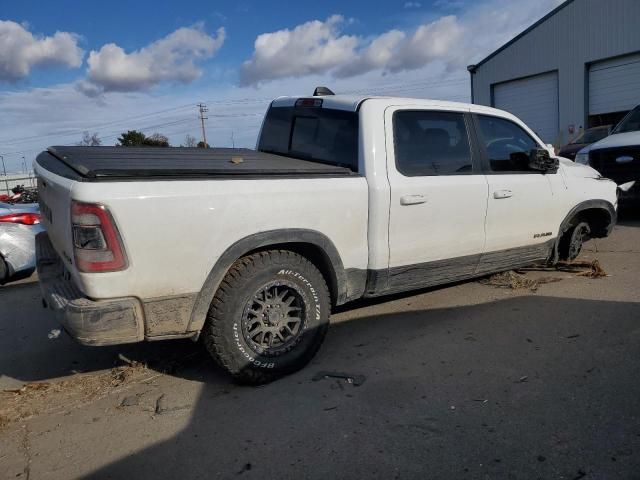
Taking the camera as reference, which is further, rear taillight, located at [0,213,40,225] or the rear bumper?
rear taillight, located at [0,213,40,225]

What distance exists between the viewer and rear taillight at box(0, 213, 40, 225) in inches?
267

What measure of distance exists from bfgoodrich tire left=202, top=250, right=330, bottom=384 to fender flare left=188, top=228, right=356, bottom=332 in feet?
0.31

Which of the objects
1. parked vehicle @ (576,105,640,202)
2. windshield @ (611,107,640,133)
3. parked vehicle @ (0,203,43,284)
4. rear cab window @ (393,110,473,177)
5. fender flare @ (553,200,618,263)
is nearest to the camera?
rear cab window @ (393,110,473,177)

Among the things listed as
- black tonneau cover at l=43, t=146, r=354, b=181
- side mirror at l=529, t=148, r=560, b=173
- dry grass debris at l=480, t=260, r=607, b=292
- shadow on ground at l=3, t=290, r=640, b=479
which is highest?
black tonneau cover at l=43, t=146, r=354, b=181

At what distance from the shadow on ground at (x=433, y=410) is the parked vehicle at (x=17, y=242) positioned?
2.95m

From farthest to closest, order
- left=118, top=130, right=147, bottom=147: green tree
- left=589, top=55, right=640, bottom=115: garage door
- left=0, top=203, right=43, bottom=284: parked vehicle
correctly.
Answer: left=118, top=130, right=147, bottom=147: green tree < left=589, top=55, right=640, bottom=115: garage door < left=0, top=203, right=43, bottom=284: parked vehicle

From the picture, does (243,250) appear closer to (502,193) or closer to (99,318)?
(99,318)

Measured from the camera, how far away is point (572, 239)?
231 inches

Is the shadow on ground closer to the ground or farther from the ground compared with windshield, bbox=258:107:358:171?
closer to the ground

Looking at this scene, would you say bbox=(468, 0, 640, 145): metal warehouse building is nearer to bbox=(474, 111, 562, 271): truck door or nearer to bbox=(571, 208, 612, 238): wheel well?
bbox=(571, 208, 612, 238): wheel well

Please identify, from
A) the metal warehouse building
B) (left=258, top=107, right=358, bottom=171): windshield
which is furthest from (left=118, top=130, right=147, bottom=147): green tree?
(left=258, top=107, right=358, bottom=171): windshield

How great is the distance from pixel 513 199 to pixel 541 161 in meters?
0.52

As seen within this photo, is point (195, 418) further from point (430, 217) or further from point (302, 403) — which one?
point (430, 217)

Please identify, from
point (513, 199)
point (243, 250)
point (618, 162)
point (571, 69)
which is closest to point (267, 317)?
point (243, 250)
